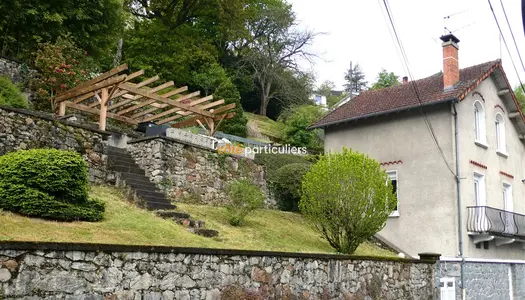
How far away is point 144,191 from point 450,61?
38.0 feet

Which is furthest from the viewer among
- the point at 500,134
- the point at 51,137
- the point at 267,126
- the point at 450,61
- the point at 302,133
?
the point at 267,126

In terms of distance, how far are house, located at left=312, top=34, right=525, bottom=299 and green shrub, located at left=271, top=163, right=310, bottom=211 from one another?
2.70 m

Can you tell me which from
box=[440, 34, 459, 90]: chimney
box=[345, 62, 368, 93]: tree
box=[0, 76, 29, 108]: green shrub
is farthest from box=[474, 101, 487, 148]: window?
box=[345, 62, 368, 93]: tree

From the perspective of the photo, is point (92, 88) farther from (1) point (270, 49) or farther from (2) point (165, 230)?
(1) point (270, 49)

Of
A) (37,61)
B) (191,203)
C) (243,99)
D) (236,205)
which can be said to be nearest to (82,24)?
(37,61)

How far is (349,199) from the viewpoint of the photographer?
1239 centimetres

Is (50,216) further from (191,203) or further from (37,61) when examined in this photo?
(37,61)

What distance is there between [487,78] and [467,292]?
7987 mm

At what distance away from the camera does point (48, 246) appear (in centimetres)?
573

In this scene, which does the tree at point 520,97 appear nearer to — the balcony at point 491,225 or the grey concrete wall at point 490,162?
the grey concrete wall at point 490,162

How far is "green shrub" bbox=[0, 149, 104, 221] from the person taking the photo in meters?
8.32

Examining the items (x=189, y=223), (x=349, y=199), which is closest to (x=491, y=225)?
(x=349, y=199)

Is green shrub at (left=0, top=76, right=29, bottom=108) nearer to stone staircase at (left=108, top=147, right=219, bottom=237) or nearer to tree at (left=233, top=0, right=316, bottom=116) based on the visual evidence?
stone staircase at (left=108, top=147, right=219, bottom=237)

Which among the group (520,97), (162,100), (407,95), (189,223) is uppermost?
(520,97)
